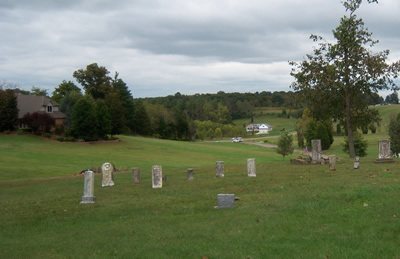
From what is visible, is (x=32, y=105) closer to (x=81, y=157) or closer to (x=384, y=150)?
(x=81, y=157)

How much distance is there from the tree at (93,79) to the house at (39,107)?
10.2 m

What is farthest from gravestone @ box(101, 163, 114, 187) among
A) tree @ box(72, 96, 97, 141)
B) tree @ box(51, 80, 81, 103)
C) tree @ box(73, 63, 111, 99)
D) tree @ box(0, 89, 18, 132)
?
tree @ box(51, 80, 81, 103)

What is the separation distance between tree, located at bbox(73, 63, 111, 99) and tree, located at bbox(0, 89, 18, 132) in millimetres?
21131

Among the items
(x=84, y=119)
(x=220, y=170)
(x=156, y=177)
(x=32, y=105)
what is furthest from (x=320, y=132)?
(x=156, y=177)

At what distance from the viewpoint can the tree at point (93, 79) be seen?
3957 inches

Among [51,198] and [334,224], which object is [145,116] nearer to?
[51,198]

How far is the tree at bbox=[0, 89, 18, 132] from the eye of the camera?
258 ft

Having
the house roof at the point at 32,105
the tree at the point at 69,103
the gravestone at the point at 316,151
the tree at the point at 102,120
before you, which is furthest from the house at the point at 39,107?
the gravestone at the point at 316,151

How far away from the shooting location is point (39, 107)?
89125mm

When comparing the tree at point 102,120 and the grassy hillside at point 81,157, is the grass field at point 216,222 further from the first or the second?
the tree at point 102,120

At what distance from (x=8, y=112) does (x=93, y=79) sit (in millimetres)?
26312

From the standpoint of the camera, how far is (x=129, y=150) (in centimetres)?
7350

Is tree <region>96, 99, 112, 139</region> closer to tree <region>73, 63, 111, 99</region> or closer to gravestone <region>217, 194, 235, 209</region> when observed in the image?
tree <region>73, 63, 111, 99</region>

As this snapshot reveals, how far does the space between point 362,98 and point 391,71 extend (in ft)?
10.9
